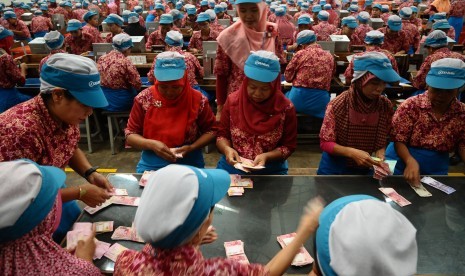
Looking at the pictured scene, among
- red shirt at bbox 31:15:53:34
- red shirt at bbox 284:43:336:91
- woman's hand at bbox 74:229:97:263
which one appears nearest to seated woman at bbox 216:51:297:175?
woman's hand at bbox 74:229:97:263

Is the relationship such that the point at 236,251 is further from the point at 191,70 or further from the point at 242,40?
the point at 191,70

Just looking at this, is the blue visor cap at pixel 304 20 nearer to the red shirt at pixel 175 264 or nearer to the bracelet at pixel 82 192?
the bracelet at pixel 82 192

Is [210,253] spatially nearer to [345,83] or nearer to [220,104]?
[220,104]

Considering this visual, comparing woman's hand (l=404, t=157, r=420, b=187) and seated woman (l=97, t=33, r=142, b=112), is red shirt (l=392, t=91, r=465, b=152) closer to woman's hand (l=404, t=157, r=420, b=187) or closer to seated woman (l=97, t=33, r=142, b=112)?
woman's hand (l=404, t=157, r=420, b=187)

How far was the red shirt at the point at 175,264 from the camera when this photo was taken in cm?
121

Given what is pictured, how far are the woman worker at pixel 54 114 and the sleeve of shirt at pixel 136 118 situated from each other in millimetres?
740

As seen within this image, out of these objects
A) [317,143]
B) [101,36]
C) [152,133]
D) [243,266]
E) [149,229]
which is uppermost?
[149,229]

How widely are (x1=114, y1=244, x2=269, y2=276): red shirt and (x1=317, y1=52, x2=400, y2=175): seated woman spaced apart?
1.56m

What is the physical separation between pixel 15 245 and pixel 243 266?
87 cm

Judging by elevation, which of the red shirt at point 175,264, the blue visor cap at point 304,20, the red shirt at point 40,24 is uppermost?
the red shirt at point 175,264

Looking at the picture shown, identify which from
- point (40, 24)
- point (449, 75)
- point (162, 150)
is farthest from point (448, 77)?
point (40, 24)

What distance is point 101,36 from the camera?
27.9 ft

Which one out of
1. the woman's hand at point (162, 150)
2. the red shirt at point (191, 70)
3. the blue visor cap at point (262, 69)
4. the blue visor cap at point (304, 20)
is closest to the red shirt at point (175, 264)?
the woman's hand at point (162, 150)

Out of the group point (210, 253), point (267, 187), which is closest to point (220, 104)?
point (267, 187)
